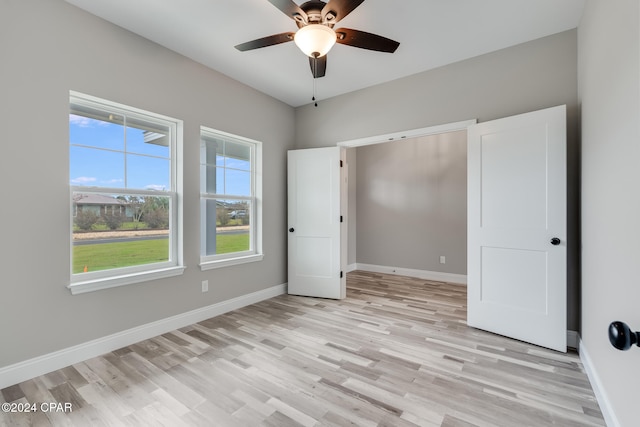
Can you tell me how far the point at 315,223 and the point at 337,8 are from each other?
2729 mm

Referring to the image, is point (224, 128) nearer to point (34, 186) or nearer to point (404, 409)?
point (34, 186)

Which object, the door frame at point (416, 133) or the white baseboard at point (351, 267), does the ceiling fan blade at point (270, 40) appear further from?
the white baseboard at point (351, 267)

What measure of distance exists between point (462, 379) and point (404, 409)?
0.60 meters

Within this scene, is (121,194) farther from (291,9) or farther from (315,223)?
(315,223)

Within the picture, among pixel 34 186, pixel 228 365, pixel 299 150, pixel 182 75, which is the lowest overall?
pixel 228 365

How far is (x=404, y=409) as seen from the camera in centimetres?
172

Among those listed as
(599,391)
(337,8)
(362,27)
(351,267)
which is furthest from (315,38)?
(351,267)

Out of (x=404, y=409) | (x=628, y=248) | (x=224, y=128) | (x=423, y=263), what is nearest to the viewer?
(x=628, y=248)

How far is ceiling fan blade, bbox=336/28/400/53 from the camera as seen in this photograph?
200cm

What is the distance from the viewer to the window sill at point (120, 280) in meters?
2.28

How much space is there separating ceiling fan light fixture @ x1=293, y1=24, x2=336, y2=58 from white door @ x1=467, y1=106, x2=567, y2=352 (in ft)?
6.23

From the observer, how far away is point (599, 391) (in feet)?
5.81

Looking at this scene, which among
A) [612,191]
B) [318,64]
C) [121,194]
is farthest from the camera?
[121,194]

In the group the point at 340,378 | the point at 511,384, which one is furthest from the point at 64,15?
the point at 511,384
